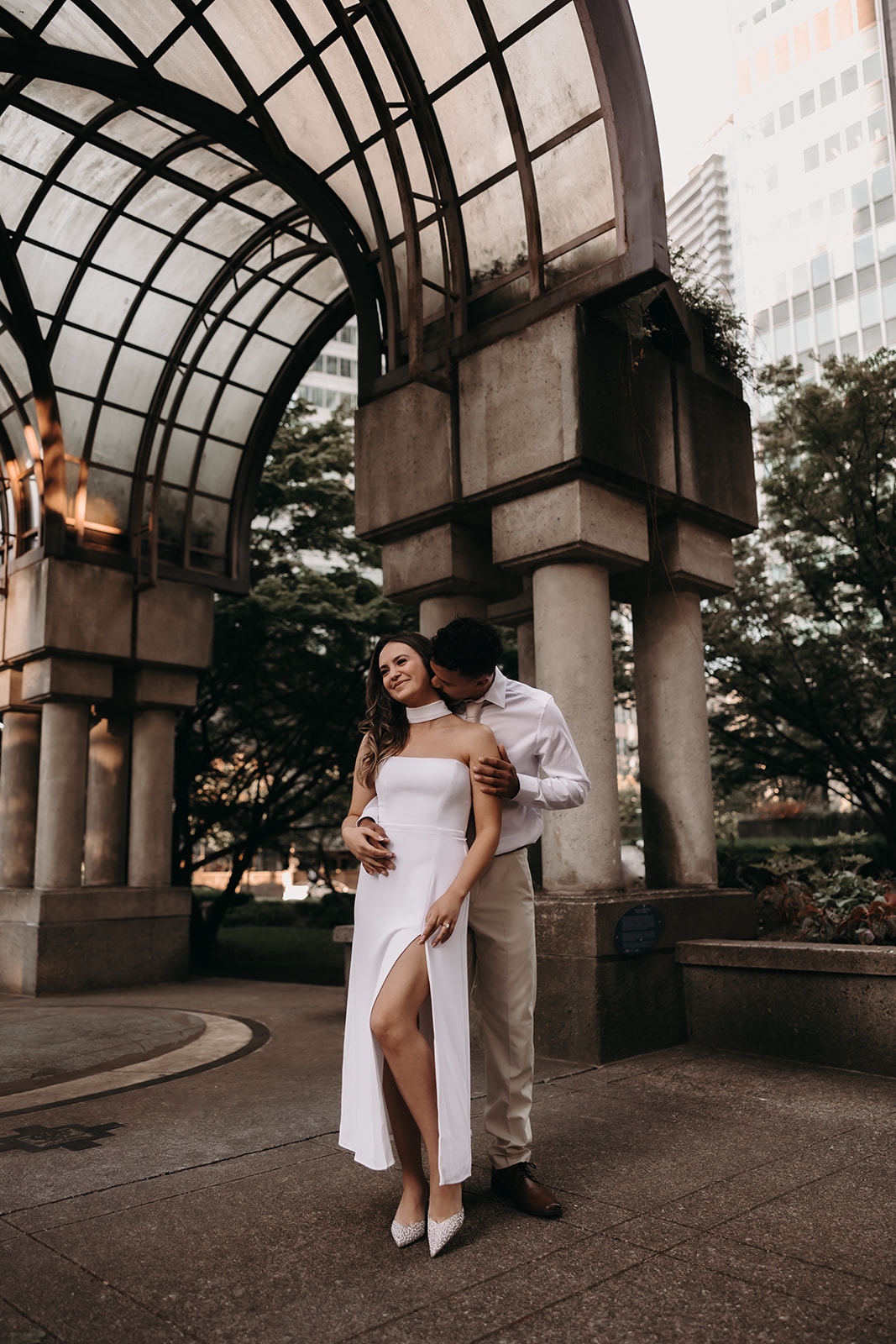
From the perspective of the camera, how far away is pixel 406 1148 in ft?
10.6

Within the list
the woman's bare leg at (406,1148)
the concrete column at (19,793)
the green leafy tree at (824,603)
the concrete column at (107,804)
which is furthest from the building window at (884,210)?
the woman's bare leg at (406,1148)

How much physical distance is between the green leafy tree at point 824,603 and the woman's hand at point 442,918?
12.0 meters

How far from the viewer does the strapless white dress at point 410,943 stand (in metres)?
3.18

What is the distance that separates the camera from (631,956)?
19.7 ft

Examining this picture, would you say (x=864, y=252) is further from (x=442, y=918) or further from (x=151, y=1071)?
(x=442, y=918)

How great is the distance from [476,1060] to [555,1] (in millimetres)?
6639

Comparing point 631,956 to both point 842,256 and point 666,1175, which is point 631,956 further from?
point 842,256

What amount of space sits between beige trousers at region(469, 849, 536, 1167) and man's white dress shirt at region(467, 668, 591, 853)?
11 cm

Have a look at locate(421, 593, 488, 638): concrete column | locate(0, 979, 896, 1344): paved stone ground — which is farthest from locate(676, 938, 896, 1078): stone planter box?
locate(421, 593, 488, 638): concrete column

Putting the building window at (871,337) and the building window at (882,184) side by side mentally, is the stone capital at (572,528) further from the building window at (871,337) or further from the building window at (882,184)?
the building window at (882,184)

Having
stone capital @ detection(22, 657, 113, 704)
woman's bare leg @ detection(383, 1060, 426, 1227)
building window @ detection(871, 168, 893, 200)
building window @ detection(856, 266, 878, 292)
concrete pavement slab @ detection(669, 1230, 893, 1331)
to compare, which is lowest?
concrete pavement slab @ detection(669, 1230, 893, 1331)

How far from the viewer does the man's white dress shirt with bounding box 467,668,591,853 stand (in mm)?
3689

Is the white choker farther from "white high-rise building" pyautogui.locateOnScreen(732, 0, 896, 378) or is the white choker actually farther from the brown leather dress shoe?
"white high-rise building" pyautogui.locateOnScreen(732, 0, 896, 378)

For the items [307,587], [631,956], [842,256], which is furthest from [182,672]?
[842,256]
